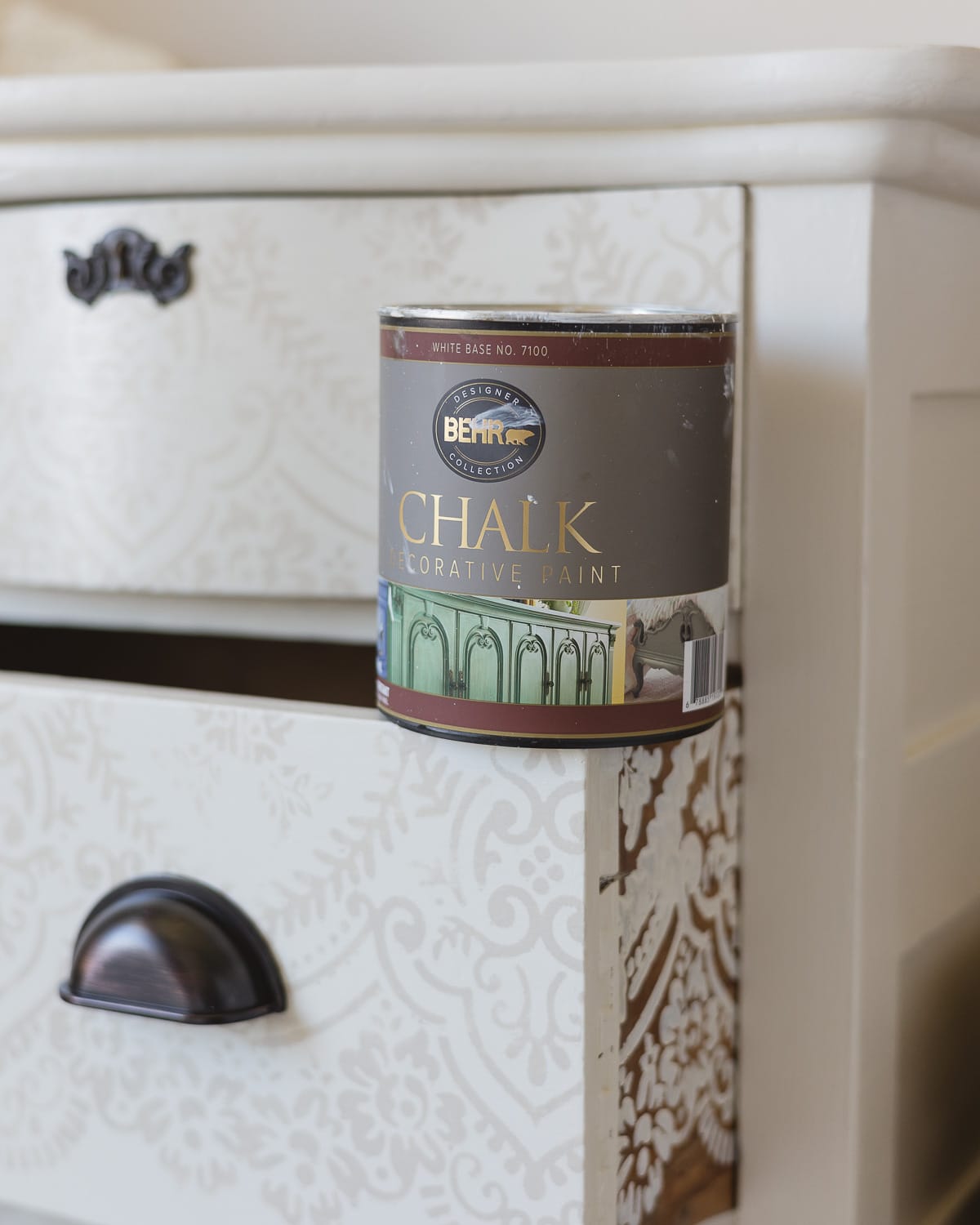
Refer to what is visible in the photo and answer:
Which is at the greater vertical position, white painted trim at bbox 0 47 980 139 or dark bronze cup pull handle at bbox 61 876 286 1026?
white painted trim at bbox 0 47 980 139

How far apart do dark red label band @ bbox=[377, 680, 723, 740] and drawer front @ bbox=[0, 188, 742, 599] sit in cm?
12

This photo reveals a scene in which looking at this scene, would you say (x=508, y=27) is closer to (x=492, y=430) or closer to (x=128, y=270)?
(x=128, y=270)

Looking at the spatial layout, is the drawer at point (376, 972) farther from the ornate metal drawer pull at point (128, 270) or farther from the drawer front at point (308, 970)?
the ornate metal drawer pull at point (128, 270)

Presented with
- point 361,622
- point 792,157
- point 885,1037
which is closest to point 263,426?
point 361,622

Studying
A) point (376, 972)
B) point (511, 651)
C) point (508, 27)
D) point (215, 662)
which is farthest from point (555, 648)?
point (508, 27)

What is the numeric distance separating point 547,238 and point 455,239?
36 millimetres

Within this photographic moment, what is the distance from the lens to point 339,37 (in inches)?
34.0

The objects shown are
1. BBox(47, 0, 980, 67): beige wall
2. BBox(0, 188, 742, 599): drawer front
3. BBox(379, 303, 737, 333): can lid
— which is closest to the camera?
BBox(379, 303, 737, 333): can lid

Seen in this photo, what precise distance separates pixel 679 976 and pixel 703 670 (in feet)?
0.42

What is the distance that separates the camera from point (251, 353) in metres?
0.50

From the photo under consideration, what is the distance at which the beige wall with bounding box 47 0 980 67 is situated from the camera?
734 mm

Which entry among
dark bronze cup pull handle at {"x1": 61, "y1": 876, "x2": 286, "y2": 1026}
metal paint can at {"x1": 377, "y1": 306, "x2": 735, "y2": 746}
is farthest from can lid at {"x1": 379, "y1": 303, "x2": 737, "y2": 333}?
dark bronze cup pull handle at {"x1": 61, "y1": 876, "x2": 286, "y2": 1026}

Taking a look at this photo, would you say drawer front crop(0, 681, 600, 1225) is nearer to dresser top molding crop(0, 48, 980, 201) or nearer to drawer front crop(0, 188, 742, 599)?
drawer front crop(0, 188, 742, 599)

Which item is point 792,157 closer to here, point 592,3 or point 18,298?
point 18,298
